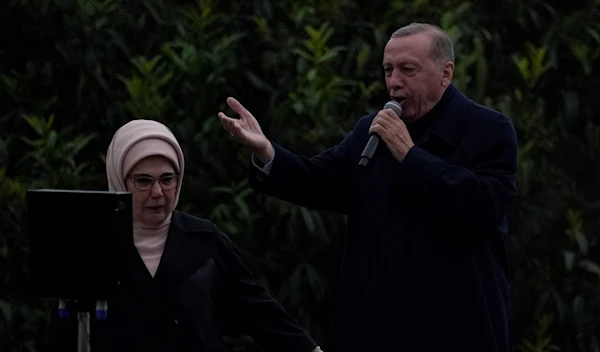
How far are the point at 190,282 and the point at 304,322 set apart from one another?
230 centimetres

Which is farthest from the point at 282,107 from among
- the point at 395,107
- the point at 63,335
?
the point at 63,335

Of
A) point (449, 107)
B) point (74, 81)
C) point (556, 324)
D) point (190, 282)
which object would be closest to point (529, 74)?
point (556, 324)

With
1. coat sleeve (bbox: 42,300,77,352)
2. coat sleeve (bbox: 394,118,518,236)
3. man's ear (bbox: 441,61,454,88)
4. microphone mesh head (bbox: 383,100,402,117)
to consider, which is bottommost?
coat sleeve (bbox: 42,300,77,352)

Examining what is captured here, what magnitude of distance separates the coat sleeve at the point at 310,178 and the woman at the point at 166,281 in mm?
251

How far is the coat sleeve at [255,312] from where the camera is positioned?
16.7 feet

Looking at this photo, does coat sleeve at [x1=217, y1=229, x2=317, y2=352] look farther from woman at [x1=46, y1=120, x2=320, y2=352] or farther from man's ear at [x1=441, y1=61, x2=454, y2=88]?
man's ear at [x1=441, y1=61, x2=454, y2=88]

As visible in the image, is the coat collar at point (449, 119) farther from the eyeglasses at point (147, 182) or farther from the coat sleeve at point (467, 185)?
the eyeglasses at point (147, 182)

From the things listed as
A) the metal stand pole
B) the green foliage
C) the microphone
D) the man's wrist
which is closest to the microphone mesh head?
the microphone

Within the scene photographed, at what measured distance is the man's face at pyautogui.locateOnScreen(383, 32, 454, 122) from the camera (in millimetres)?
5035

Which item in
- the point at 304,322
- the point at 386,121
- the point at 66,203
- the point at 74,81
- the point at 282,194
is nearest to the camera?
the point at 66,203

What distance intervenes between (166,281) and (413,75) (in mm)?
Result: 1022

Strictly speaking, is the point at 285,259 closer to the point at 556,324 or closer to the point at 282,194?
the point at 556,324

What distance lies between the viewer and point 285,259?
7312 mm

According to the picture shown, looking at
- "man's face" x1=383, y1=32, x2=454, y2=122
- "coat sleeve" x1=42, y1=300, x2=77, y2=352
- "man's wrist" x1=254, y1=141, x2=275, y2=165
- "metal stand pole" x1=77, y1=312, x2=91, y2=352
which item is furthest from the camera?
"man's wrist" x1=254, y1=141, x2=275, y2=165
